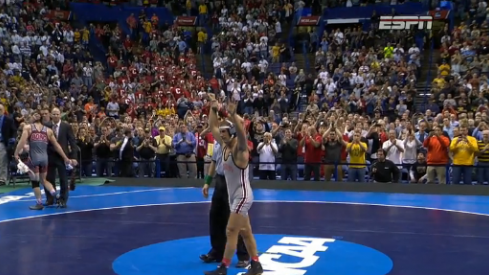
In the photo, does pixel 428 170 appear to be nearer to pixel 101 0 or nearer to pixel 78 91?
pixel 78 91

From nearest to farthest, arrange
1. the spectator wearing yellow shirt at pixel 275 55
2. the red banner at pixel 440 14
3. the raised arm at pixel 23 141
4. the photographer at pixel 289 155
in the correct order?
the raised arm at pixel 23 141
the photographer at pixel 289 155
the red banner at pixel 440 14
the spectator wearing yellow shirt at pixel 275 55

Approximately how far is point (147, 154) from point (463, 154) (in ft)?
23.9

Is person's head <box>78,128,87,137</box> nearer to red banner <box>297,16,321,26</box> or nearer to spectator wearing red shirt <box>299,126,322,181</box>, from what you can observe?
spectator wearing red shirt <box>299,126,322,181</box>

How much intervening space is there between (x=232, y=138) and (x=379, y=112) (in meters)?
12.1

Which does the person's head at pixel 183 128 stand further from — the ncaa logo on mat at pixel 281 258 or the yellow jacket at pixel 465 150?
the ncaa logo on mat at pixel 281 258

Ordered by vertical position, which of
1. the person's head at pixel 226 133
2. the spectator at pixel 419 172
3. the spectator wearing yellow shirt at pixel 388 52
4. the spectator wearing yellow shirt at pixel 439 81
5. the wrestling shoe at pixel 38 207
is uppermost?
the spectator wearing yellow shirt at pixel 388 52

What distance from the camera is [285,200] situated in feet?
43.7

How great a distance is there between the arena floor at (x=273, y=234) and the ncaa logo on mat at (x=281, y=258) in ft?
0.04

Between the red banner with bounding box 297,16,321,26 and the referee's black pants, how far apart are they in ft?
69.2

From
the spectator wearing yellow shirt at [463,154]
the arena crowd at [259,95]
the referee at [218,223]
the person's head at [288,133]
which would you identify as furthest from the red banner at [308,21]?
the referee at [218,223]

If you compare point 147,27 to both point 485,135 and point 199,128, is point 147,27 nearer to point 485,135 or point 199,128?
point 199,128

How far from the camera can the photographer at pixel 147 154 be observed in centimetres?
1625

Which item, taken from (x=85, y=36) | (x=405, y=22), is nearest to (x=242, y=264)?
(x=405, y=22)

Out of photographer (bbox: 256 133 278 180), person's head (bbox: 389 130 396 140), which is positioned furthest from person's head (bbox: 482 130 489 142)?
photographer (bbox: 256 133 278 180)
